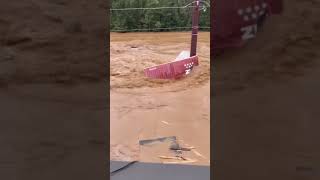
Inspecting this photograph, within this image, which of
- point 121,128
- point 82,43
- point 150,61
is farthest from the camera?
point 150,61

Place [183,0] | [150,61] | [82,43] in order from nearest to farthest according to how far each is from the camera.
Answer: [82,43] → [150,61] → [183,0]

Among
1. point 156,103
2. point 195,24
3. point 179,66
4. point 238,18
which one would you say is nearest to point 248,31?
point 238,18

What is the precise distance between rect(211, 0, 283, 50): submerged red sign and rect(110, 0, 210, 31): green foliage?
51.1 ft

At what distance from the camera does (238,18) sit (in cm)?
180

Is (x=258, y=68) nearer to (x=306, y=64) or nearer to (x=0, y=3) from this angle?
(x=306, y=64)

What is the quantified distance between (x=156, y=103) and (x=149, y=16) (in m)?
6.61

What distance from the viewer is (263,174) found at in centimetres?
184

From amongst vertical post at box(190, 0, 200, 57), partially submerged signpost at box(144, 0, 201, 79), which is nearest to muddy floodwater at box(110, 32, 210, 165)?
partially submerged signpost at box(144, 0, 201, 79)

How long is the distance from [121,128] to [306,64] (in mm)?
7912

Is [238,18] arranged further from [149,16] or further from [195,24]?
A: [149,16]

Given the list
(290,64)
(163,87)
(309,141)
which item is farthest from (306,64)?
(163,87)

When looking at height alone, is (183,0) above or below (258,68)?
above

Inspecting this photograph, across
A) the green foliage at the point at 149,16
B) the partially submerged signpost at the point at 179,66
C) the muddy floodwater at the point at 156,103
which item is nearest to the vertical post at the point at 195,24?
the partially submerged signpost at the point at 179,66

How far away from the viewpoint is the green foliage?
1767 centimetres
